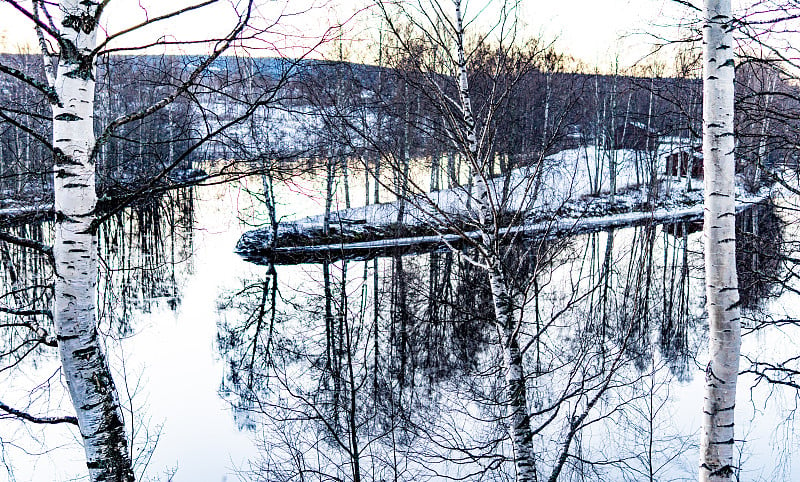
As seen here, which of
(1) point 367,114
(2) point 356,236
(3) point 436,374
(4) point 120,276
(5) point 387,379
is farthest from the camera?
(1) point 367,114

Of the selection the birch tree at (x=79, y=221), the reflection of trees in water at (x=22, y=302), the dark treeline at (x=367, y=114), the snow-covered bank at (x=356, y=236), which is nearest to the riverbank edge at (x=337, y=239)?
the snow-covered bank at (x=356, y=236)

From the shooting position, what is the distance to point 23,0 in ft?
9.43

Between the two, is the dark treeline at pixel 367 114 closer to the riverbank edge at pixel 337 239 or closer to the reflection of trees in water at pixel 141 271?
the reflection of trees in water at pixel 141 271

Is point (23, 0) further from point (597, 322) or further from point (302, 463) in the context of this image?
point (597, 322)

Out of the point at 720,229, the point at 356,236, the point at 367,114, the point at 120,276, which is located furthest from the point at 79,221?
the point at 367,114

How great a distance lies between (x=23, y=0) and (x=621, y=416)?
33.2 ft

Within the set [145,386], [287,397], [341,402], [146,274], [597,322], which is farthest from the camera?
[146,274]

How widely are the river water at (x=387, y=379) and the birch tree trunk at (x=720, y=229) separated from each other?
3.37 feet

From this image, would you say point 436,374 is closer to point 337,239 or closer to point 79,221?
point 79,221

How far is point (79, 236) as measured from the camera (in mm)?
2842

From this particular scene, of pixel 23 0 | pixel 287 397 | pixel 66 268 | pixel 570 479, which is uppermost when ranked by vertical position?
pixel 23 0

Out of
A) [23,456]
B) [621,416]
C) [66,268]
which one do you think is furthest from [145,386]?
[66,268]

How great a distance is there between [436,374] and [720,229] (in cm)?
852

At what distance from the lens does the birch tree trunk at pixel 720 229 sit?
3.32 m
